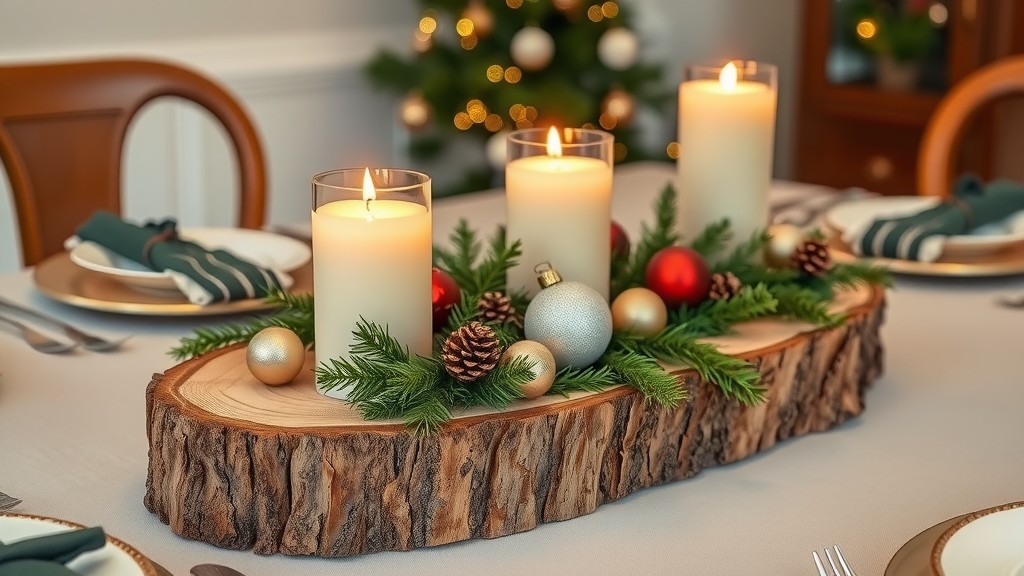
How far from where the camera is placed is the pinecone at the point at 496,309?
93 centimetres

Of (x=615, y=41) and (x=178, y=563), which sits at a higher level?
(x=615, y=41)

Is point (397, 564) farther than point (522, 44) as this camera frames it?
No

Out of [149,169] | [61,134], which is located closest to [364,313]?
[61,134]

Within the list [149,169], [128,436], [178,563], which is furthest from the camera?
[149,169]

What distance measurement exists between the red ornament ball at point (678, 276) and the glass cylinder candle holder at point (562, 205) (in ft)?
0.14

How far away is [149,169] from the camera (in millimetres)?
2832

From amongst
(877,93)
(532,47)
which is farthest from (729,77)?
(877,93)

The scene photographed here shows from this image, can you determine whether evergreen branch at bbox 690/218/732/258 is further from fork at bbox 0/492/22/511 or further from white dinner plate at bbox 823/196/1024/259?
fork at bbox 0/492/22/511

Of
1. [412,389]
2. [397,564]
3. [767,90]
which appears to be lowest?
[397,564]

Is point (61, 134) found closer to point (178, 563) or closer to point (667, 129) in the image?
point (178, 563)

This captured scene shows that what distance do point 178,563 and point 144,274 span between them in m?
0.48

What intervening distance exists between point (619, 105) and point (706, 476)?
2.22 m

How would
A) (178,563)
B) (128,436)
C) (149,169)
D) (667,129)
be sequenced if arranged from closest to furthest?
(178,563) → (128,436) → (149,169) → (667,129)

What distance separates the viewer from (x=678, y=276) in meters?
1.00
